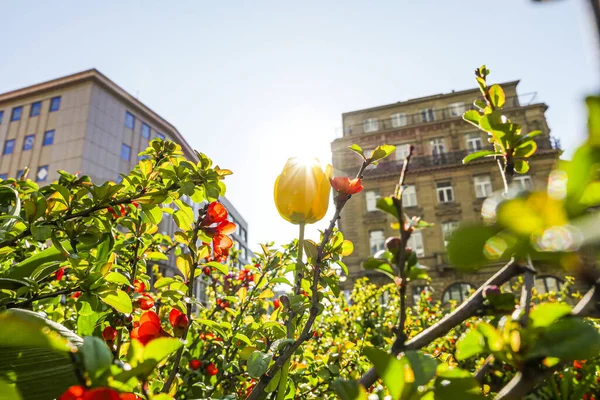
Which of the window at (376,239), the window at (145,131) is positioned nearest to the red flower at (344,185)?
the window at (376,239)

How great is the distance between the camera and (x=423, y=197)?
14914 millimetres

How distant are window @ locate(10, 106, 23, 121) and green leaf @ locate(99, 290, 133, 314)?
22652 millimetres

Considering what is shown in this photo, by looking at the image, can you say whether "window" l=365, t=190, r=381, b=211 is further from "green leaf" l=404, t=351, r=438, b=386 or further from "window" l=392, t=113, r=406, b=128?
"green leaf" l=404, t=351, r=438, b=386

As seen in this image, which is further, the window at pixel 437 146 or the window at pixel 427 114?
the window at pixel 427 114

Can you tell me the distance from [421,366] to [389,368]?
0.09ft

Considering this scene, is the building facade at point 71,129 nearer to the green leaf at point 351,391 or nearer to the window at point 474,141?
the window at point 474,141

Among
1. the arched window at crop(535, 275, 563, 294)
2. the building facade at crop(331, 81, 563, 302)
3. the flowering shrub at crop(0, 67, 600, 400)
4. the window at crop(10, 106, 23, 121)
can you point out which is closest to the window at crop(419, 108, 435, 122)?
the building facade at crop(331, 81, 563, 302)

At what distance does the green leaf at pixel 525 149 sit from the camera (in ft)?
1.67

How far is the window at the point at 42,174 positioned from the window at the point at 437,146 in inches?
665

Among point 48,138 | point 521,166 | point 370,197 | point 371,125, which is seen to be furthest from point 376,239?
point 48,138

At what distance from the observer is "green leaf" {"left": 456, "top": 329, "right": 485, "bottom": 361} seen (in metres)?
0.34

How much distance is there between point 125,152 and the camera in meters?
18.5

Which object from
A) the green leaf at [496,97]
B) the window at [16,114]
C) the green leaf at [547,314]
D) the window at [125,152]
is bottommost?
the green leaf at [547,314]

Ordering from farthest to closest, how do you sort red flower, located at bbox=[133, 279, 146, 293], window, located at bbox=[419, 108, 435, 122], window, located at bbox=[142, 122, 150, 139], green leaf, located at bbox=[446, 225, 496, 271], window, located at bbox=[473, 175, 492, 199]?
window, located at bbox=[142, 122, 150, 139]
window, located at bbox=[419, 108, 435, 122]
window, located at bbox=[473, 175, 492, 199]
red flower, located at bbox=[133, 279, 146, 293]
green leaf, located at bbox=[446, 225, 496, 271]
